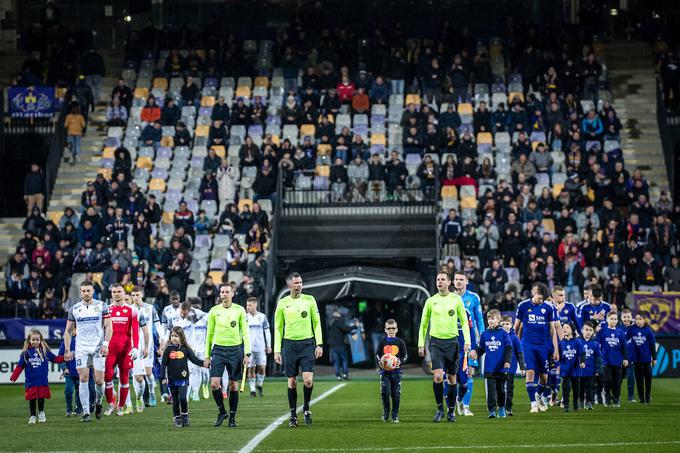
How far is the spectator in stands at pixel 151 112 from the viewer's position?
43.2 meters

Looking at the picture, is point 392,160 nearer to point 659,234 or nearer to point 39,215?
point 659,234

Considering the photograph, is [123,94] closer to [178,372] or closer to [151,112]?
[151,112]

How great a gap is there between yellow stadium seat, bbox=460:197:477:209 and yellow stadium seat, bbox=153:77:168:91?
1258 cm

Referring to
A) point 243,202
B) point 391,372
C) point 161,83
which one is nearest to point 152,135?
point 161,83

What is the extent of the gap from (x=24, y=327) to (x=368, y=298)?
29.8 ft

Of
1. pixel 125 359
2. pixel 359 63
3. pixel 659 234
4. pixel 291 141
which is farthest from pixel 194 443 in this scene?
pixel 359 63

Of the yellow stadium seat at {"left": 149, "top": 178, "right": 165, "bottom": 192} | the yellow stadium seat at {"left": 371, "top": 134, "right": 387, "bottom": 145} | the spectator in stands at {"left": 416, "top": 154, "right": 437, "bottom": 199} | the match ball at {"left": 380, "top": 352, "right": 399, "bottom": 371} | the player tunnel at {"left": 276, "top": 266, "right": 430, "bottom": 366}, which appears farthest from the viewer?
the yellow stadium seat at {"left": 371, "top": 134, "right": 387, "bottom": 145}

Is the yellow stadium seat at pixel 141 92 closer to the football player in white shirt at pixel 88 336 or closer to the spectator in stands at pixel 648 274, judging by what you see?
the spectator in stands at pixel 648 274

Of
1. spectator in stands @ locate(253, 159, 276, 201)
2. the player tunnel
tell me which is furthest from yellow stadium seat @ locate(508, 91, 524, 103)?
spectator in stands @ locate(253, 159, 276, 201)

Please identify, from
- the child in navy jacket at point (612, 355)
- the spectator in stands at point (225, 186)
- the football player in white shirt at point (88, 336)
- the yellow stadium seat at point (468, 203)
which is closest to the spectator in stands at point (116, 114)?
the spectator in stands at point (225, 186)

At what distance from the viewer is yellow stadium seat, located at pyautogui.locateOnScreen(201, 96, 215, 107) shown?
44.5m

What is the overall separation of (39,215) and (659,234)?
17596 millimetres

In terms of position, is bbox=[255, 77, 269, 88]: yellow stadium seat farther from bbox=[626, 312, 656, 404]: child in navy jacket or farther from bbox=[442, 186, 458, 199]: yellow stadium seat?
bbox=[626, 312, 656, 404]: child in navy jacket

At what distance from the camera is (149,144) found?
42.7 meters
